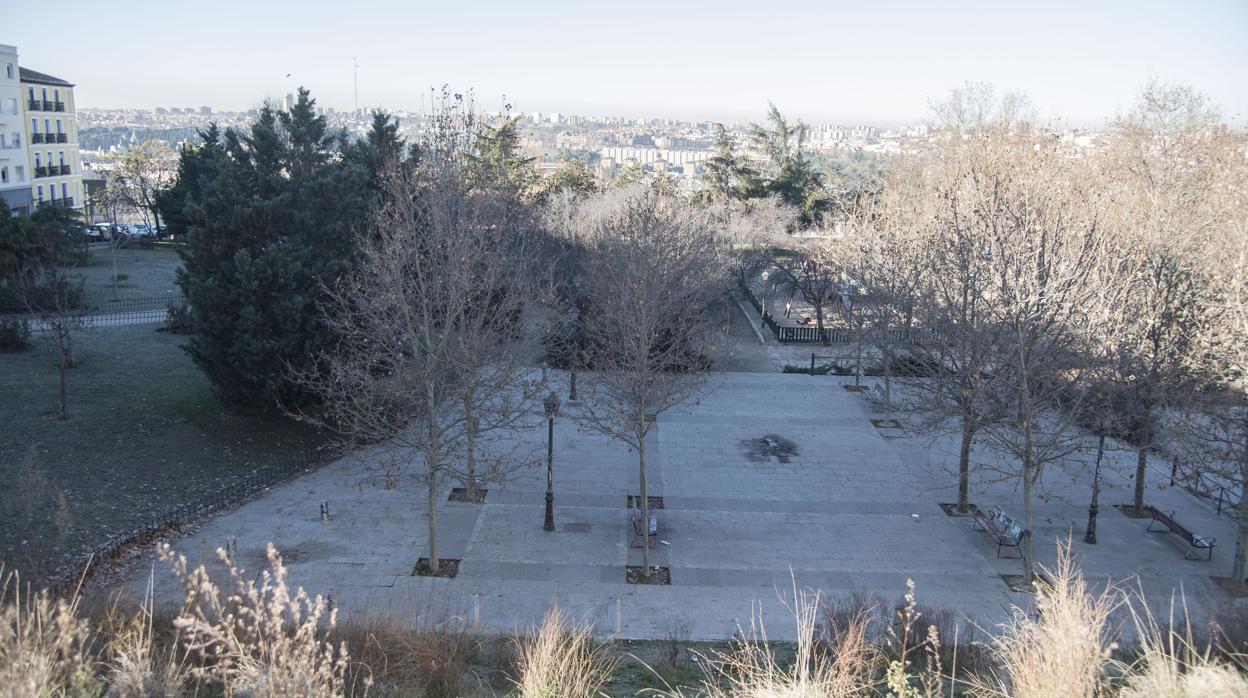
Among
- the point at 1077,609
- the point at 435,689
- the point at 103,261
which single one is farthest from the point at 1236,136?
the point at 103,261

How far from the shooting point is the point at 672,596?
40.9 feet

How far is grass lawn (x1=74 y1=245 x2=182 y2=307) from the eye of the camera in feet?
107

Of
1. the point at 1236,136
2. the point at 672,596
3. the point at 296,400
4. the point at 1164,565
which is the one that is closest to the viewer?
the point at 672,596

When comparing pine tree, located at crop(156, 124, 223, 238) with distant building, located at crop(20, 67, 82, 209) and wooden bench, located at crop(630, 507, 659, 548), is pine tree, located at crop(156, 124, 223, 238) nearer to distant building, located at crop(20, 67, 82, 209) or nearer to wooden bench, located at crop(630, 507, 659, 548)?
distant building, located at crop(20, 67, 82, 209)

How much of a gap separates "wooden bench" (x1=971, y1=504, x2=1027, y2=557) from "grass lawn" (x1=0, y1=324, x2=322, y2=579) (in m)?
13.6

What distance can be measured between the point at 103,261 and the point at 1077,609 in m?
44.5

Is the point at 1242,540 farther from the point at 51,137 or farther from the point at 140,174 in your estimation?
the point at 140,174

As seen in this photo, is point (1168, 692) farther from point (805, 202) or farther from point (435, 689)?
point (805, 202)

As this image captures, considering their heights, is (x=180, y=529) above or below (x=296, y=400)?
below

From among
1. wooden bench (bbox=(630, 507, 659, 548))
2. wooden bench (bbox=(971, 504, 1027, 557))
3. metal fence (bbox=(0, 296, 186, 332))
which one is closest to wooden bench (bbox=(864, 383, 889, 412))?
wooden bench (bbox=(971, 504, 1027, 557))

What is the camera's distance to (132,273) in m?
37.1

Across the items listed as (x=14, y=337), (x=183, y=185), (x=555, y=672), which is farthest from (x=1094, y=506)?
(x=183, y=185)

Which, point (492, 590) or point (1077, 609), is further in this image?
point (492, 590)

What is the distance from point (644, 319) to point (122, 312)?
23.5 metres
